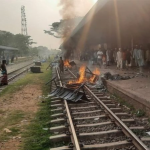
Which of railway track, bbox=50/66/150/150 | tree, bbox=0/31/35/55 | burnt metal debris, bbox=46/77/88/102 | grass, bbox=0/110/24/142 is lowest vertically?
grass, bbox=0/110/24/142

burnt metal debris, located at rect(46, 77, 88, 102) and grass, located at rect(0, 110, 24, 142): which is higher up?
burnt metal debris, located at rect(46, 77, 88, 102)

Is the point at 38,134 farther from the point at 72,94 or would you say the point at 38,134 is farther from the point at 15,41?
the point at 15,41

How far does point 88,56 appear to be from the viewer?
36625 millimetres

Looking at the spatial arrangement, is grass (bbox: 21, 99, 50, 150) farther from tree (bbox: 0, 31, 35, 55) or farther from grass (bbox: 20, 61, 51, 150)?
tree (bbox: 0, 31, 35, 55)

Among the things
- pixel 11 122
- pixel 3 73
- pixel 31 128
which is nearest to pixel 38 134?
pixel 31 128

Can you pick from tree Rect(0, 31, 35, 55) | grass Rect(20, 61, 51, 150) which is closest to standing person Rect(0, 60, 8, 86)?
grass Rect(20, 61, 51, 150)

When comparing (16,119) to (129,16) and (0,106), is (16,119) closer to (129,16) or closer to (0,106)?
(0,106)

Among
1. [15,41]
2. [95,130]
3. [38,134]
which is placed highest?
[15,41]

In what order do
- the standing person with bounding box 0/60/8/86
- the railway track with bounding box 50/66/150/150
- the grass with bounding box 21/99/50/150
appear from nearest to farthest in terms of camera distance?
1. the railway track with bounding box 50/66/150/150
2. the grass with bounding box 21/99/50/150
3. the standing person with bounding box 0/60/8/86

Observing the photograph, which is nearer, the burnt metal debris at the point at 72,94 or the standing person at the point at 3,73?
the burnt metal debris at the point at 72,94

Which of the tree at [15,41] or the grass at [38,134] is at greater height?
the tree at [15,41]

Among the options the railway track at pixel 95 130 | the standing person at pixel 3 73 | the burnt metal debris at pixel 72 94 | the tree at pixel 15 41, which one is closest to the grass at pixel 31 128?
the railway track at pixel 95 130

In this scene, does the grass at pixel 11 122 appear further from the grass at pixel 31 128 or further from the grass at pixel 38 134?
the grass at pixel 38 134

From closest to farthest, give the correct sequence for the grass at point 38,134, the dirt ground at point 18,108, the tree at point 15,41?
the grass at point 38,134, the dirt ground at point 18,108, the tree at point 15,41
